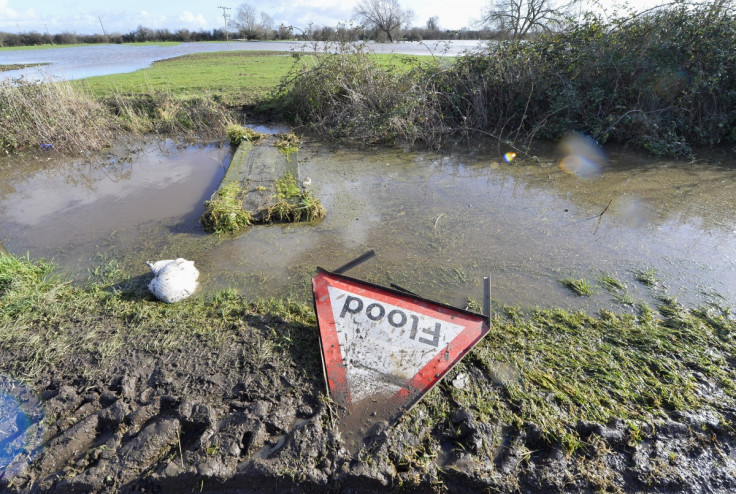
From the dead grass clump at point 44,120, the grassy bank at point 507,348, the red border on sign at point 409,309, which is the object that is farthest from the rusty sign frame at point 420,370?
the dead grass clump at point 44,120

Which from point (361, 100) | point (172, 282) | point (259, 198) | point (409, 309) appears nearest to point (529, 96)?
point (361, 100)

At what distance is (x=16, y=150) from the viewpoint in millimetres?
7758

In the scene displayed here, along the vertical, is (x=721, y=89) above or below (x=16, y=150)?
above

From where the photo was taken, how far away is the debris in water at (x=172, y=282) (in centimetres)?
325

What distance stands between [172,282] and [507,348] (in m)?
2.85

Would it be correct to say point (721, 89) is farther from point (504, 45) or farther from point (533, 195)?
point (533, 195)

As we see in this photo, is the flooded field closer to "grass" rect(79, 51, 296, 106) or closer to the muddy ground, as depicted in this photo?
the muddy ground

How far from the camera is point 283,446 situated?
201 cm

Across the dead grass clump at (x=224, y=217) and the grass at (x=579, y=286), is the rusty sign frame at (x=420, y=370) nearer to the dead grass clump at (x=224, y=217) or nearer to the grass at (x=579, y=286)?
the grass at (x=579, y=286)

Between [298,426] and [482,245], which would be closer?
[298,426]

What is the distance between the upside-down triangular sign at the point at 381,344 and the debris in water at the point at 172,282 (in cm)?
130

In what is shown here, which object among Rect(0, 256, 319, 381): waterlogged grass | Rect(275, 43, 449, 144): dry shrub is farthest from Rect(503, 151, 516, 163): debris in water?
Rect(0, 256, 319, 381): waterlogged grass

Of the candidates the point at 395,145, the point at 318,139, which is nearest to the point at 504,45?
the point at 395,145

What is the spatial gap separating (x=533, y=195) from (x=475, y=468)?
4.49 meters
